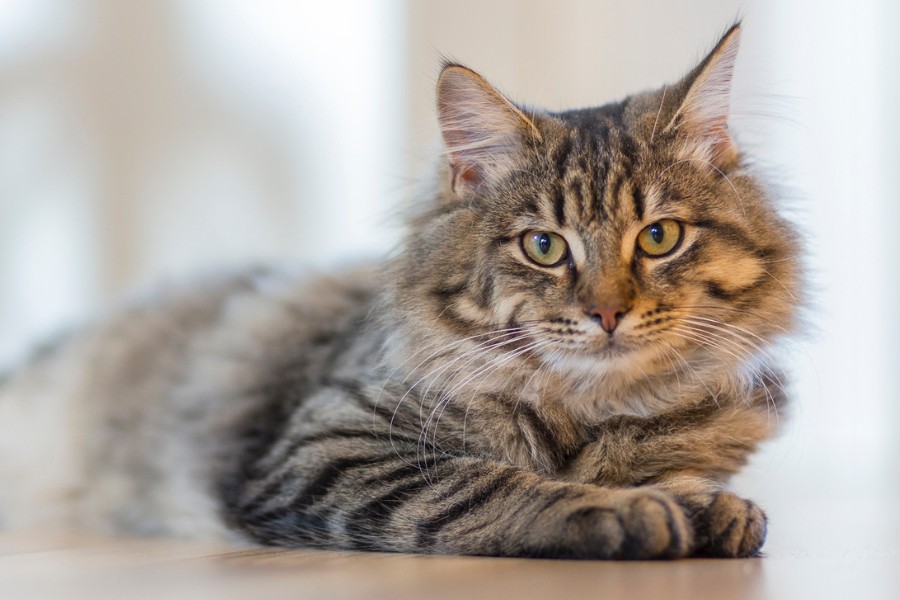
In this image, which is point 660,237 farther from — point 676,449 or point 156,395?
point 156,395

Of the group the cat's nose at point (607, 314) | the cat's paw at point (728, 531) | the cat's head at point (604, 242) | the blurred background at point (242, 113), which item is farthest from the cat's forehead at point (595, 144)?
the blurred background at point (242, 113)

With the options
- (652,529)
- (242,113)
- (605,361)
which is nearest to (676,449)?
(605,361)

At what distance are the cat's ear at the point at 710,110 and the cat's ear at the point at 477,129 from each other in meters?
0.27

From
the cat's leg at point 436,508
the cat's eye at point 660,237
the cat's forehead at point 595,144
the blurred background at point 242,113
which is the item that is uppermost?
the blurred background at point 242,113

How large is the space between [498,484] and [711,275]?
0.51 m

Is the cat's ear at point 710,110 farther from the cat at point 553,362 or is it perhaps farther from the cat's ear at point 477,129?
the cat's ear at point 477,129

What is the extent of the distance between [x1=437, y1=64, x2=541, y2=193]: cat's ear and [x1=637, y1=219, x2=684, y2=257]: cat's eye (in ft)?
0.91

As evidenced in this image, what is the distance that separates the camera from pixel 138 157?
3.53 meters

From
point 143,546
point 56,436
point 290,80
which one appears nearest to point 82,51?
point 290,80

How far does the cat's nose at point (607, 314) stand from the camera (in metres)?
1.49

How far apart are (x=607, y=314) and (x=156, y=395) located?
1.34 m

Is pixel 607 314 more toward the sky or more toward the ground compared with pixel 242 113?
more toward the ground

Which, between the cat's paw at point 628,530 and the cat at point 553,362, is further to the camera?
the cat at point 553,362

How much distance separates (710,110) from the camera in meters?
1.72
